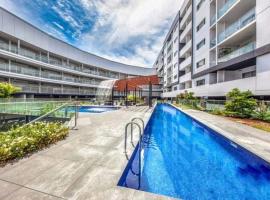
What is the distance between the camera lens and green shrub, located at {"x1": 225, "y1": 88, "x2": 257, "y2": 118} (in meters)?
11.5

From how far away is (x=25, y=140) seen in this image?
13.6 ft

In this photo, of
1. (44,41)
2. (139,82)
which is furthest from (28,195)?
(44,41)

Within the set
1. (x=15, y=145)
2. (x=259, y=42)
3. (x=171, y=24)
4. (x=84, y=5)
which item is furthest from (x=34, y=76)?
(x=171, y=24)

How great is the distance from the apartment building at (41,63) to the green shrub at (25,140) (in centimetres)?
2172

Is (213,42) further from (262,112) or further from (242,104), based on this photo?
(262,112)

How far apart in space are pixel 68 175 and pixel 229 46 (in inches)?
835

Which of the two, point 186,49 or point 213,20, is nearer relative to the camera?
point 213,20

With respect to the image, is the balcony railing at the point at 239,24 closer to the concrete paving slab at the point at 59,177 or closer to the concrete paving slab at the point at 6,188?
the concrete paving slab at the point at 59,177

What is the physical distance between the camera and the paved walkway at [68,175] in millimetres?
2432

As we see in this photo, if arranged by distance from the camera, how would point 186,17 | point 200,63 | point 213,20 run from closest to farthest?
point 213,20 → point 200,63 → point 186,17

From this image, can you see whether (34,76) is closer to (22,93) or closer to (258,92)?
(22,93)

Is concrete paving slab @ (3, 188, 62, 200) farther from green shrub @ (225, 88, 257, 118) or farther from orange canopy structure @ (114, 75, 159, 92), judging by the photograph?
orange canopy structure @ (114, 75, 159, 92)

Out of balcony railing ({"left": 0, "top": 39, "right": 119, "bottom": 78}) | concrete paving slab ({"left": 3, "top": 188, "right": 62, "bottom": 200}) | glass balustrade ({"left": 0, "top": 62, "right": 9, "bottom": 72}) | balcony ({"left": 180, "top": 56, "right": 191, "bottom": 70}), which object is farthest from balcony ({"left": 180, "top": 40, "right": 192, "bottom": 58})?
glass balustrade ({"left": 0, "top": 62, "right": 9, "bottom": 72})

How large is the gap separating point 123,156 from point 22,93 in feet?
88.2
